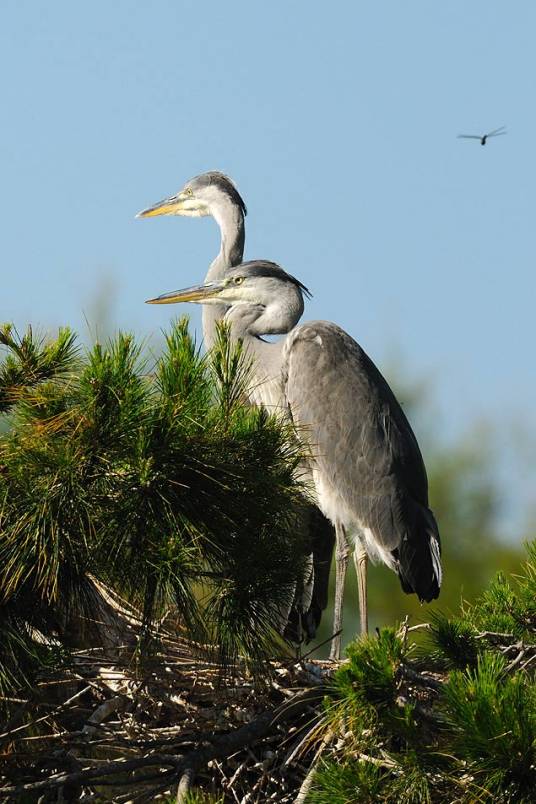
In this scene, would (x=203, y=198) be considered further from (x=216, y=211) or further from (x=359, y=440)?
(x=359, y=440)

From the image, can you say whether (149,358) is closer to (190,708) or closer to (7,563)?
(7,563)

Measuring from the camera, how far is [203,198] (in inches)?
301

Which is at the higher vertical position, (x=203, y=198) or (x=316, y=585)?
(x=203, y=198)

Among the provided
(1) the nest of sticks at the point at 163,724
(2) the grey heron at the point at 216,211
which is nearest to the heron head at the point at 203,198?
(2) the grey heron at the point at 216,211

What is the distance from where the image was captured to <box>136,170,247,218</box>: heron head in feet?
24.8

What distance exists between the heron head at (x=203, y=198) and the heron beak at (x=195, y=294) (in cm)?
131

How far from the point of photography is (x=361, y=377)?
225 inches

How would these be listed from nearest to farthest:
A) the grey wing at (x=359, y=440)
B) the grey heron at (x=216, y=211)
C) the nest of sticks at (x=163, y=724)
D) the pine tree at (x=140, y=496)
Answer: the pine tree at (x=140, y=496), the nest of sticks at (x=163, y=724), the grey wing at (x=359, y=440), the grey heron at (x=216, y=211)

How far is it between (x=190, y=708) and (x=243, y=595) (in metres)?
0.60

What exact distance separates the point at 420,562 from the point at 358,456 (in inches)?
20.0

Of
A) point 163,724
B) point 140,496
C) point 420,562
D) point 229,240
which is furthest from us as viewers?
point 229,240

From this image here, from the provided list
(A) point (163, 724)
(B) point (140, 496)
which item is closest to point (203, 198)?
(A) point (163, 724)

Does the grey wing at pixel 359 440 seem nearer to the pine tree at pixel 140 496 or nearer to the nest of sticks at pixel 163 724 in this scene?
the nest of sticks at pixel 163 724

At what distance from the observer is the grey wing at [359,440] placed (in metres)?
5.51
